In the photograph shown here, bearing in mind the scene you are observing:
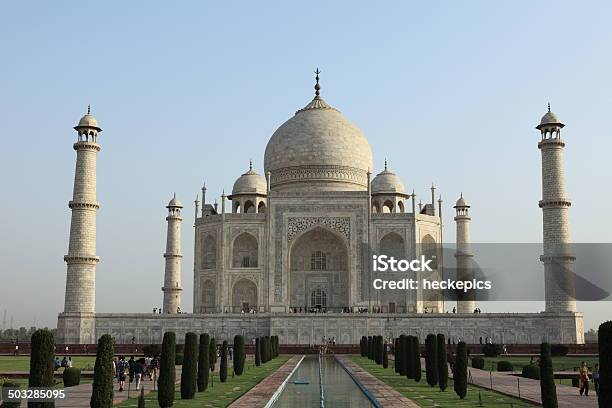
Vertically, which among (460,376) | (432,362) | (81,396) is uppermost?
(432,362)

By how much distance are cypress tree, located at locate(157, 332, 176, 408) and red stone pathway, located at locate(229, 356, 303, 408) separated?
961 mm

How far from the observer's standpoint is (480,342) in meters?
28.5

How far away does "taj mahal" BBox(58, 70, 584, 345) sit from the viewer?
28781 mm

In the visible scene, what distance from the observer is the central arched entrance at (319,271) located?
34.0m

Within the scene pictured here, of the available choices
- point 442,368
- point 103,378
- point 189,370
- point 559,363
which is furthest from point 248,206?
point 103,378

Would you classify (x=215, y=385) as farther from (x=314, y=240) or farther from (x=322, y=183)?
(x=322, y=183)

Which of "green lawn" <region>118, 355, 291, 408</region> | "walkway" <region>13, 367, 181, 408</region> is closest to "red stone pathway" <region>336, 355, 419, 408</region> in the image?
"green lawn" <region>118, 355, 291, 408</region>

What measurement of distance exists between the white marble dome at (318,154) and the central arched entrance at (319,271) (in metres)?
3.09

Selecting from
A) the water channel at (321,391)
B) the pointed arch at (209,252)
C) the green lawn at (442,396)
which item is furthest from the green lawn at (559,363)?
the pointed arch at (209,252)

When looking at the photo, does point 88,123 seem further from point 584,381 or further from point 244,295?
point 584,381

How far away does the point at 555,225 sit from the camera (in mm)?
29016

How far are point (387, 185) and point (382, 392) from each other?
2495 cm

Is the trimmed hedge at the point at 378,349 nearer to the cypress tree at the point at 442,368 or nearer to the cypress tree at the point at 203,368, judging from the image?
the cypress tree at the point at 442,368

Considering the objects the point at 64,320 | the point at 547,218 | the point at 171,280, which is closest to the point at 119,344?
the point at 64,320
